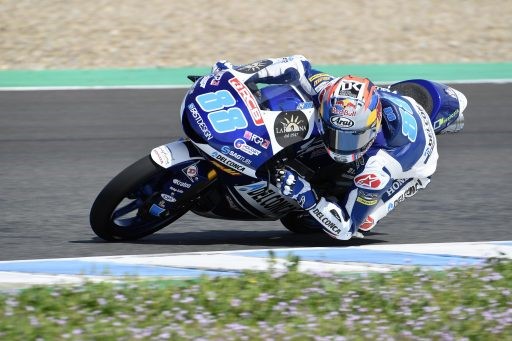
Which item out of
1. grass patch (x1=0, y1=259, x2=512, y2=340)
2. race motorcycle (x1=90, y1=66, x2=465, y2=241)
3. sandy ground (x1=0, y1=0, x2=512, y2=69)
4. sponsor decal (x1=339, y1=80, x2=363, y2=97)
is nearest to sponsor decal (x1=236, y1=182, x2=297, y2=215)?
race motorcycle (x1=90, y1=66, x2=465, y2=241)

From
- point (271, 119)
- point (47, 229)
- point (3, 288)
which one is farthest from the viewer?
point (47, 229)

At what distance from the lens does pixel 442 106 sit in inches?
299

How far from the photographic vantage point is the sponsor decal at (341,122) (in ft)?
21.4


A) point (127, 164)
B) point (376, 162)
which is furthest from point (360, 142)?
point (127, 164)

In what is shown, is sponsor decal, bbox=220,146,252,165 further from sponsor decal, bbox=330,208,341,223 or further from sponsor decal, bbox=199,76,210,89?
sponsor decal, bbox=330,208,341,223

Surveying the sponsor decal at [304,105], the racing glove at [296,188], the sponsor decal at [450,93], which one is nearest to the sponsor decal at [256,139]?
the racing glove at [296,188]

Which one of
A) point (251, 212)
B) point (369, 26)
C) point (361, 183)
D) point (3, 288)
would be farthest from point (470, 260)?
point (369, 26)

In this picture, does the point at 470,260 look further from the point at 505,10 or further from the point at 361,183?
the point at 505,10

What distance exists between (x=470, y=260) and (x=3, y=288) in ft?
8.97

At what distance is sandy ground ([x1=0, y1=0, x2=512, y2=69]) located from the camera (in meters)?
14.2

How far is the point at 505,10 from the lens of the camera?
16.6 metres

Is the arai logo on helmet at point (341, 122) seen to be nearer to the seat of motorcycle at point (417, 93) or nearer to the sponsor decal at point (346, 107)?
the sponsor decal at point (346, 107)

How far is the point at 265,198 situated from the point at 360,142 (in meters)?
0.73

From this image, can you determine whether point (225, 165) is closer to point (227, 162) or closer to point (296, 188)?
point (227, 162)
